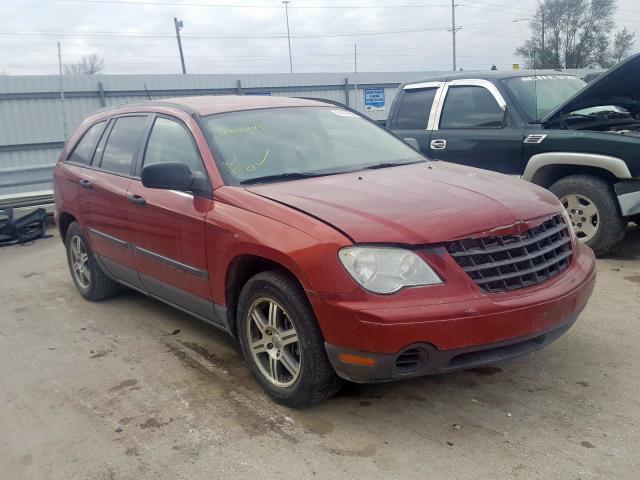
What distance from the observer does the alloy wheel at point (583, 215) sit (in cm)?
598

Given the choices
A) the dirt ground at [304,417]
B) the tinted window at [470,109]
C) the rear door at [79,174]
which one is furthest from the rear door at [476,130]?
the rear door at [79,174]

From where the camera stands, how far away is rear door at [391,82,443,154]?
7.23 m

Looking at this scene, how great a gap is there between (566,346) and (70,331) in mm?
3745

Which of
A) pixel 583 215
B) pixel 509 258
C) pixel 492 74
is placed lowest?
pixel 583 215

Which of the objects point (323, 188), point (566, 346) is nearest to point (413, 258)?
point (323, 188)

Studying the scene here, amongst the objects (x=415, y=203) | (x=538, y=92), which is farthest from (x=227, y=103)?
(x=538, y=92)

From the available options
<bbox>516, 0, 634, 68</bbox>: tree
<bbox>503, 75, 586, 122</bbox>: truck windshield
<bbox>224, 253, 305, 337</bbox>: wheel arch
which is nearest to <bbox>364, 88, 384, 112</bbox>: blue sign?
<bbox>503, 75, 586, 122</bbox>: truck windshield

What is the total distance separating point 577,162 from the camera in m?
5.92

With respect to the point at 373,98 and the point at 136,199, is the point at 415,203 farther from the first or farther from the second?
the point at 373,98

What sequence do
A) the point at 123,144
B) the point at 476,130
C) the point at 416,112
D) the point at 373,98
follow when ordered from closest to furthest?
the point at 123,144
the point at 476,130
the point at 416,112
the point at 373,98

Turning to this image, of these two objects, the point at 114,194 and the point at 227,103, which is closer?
the point at 227,103

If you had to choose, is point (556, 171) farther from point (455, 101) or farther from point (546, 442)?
point (546, 442)

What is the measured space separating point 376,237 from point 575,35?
Answer: 42679mm

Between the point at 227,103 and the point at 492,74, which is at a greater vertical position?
the point at 492,74
